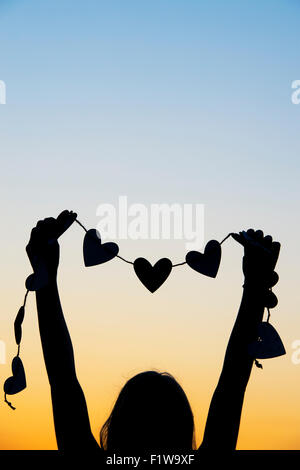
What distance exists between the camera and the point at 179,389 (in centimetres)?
111

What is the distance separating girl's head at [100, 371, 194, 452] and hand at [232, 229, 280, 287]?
313 millimetres

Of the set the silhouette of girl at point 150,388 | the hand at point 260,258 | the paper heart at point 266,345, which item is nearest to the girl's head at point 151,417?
the silhouette of girl at point 150,388

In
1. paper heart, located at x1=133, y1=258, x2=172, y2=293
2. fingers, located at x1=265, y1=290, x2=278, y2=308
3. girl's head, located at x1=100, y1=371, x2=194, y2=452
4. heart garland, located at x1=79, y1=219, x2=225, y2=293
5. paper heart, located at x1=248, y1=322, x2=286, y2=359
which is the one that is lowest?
girl's head, located at x1=100, y1=371, x2=194, y2=452

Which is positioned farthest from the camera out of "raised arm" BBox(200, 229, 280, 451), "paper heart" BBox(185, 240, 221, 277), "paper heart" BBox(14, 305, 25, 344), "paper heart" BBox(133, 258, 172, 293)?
"paper heart" BBox(133, 258, 172, 293)

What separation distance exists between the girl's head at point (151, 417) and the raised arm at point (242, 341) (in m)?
0.08

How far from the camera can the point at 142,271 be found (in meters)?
1.43

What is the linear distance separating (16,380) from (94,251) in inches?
15.5

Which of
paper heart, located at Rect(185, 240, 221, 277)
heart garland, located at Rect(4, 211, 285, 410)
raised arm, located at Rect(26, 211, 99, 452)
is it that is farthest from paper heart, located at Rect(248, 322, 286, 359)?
raised arm, located at Rect(26, 211, 99, 452)

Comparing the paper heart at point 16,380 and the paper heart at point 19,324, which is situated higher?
the paper heart at point 19,324

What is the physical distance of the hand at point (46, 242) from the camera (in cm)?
103

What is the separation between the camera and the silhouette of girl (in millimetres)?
982

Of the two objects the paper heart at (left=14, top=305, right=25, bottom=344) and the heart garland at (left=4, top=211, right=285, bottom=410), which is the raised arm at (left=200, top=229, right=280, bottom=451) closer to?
the heart garland at (left=4, top=211, right=285, bottom=410)

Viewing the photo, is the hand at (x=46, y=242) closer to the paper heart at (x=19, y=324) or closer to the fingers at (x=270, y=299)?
the paper heart at (x=19, y=324)
